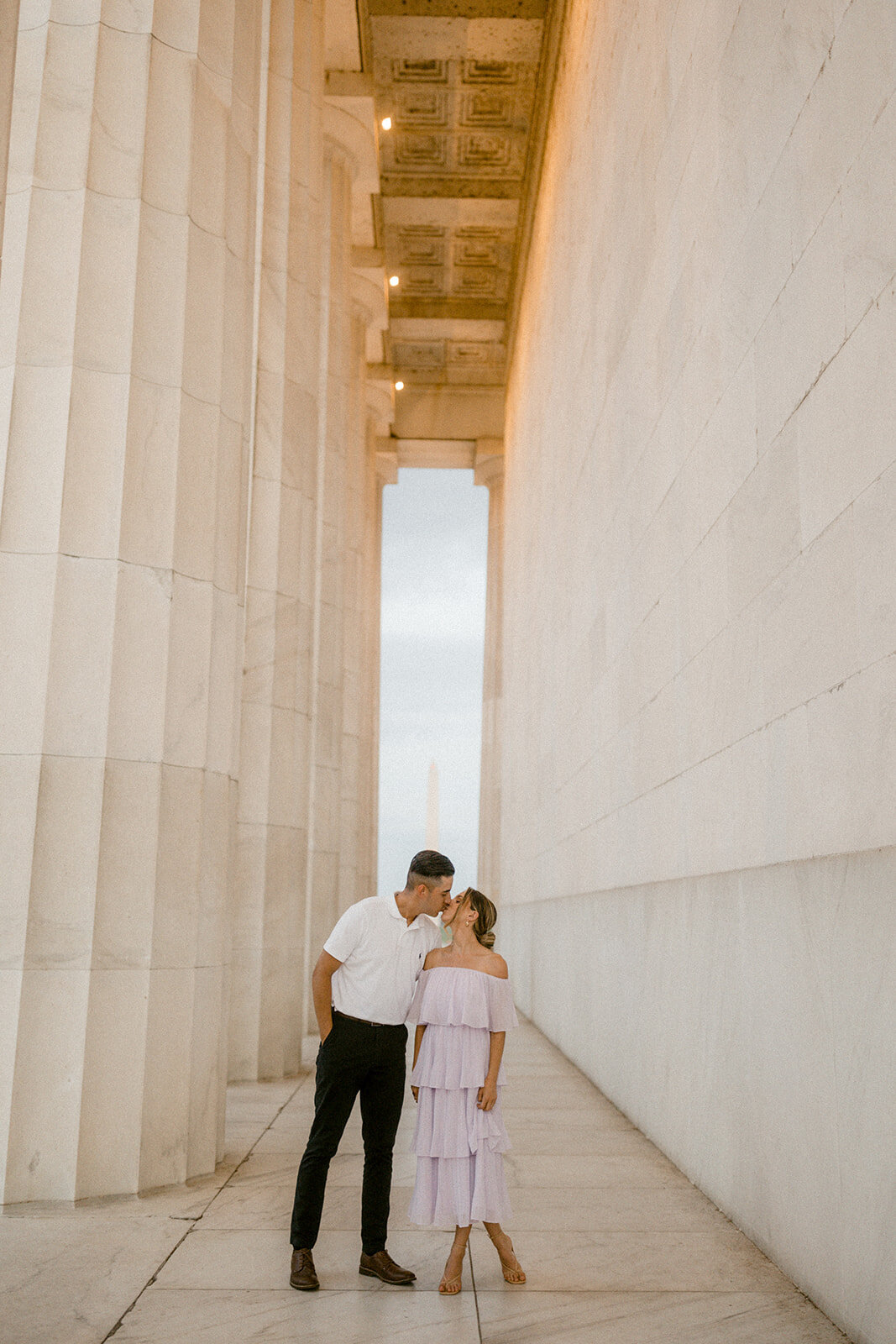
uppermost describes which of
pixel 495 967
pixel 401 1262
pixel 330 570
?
pixel 330 570

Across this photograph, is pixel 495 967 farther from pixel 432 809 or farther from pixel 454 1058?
pixel 432 809

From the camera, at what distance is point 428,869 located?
6180 millimetres

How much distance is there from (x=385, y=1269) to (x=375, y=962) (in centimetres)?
153

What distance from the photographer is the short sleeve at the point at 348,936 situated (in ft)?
20.1

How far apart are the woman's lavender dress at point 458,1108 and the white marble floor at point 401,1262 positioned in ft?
1.47

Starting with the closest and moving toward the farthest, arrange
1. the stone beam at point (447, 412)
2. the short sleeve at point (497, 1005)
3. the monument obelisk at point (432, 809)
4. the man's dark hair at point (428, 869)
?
the short sleeve at point (497, 1005), the man's dark hair at point (428, 869), the stone beam at point (447, 412), the monument obelisk at point (432, 809)

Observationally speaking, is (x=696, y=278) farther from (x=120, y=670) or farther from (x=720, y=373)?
(x=120, y=670)

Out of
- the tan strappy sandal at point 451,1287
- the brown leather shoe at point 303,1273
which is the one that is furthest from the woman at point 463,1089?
the brown leather shoe at point 303,1273

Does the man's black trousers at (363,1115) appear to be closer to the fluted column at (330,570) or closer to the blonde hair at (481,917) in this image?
the blonde hair at (481,917)

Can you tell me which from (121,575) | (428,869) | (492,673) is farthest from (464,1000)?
(492,673)

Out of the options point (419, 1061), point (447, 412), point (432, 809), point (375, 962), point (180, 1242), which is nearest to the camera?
point (419, 1061)

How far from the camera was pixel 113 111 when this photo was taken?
28.3 ft

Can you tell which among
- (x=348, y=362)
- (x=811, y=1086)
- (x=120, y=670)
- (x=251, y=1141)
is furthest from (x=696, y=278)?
(x=348, y=362)

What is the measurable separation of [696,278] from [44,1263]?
7740 mm
